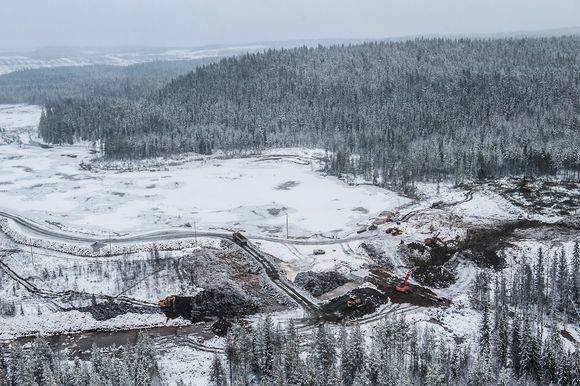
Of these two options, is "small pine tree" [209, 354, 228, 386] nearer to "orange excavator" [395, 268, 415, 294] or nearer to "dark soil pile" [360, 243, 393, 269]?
"orange excavator" [395, 268, 415, 294]

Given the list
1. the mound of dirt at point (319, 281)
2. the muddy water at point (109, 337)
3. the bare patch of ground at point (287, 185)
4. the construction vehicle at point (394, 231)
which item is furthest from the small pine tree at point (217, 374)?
the bare patch of ground at point (287, 185)

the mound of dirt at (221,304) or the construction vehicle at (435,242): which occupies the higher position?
the construction vehicle at (435,242)

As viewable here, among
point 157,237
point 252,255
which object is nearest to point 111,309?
point 252,255

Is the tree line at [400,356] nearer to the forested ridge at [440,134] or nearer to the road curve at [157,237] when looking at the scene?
the road curve at [157,237]

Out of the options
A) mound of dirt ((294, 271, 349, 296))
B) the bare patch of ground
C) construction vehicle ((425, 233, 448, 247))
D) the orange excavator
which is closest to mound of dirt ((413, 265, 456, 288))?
the orange excavator

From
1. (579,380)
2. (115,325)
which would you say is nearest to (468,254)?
(579,380)

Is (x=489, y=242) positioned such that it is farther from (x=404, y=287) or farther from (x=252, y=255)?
(x=252, y=255)

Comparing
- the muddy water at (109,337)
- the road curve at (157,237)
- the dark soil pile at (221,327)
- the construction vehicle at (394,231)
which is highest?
the construction vehicle at (394,231)

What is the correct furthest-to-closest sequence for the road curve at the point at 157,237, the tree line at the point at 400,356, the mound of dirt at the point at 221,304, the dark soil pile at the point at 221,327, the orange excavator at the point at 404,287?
the road curve at the point at 157,237 < the orange excavator at the point at 404,287 < the mound of dirt at the point at 221,304 < the dark soil pile at the point at 221,327 < the tree line at the point at 400,356
